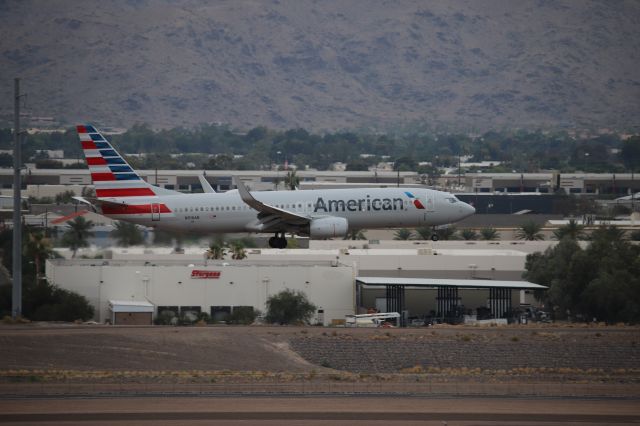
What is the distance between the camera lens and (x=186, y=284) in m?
76.2

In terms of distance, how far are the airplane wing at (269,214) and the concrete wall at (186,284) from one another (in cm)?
378

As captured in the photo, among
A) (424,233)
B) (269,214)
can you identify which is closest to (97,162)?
(269,214)

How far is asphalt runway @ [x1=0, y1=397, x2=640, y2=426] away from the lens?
145 feet

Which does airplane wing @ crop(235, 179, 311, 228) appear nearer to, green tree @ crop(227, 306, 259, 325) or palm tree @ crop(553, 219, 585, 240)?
green tree @ crop(227, 306, 259, 325)

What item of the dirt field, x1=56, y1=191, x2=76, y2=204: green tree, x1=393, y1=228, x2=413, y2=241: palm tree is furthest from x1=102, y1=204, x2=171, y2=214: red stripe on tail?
x1=56, y1=191, x2=76, y2=204: green tree

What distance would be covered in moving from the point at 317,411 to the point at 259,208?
92.9ft

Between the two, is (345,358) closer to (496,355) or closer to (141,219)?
(496,355)

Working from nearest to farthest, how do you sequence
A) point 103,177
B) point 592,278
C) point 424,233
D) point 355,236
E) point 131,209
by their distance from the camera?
point 131,209 < point 103,177 < point 592,278 < point 355,236 < point 424,233

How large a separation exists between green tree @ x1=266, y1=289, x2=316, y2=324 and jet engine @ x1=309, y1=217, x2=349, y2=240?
12.3 feet

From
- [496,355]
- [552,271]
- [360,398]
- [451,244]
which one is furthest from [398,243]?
[360,398]

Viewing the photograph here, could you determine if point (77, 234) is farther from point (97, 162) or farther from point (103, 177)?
point (103, 177)

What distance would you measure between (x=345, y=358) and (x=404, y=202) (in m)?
19.5

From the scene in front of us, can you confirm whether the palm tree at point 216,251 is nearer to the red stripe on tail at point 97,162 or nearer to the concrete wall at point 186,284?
the concrete wall at point 186,284

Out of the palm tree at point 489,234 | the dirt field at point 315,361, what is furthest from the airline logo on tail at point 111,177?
the palm tree at point 489,234
